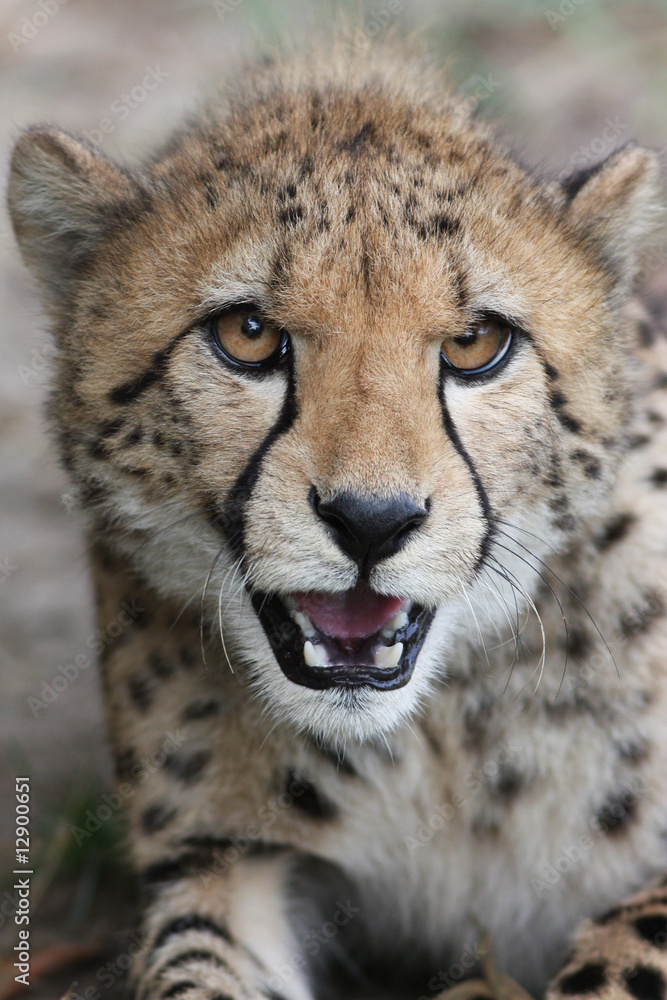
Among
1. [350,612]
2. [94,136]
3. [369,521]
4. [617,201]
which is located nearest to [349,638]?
[350,612]

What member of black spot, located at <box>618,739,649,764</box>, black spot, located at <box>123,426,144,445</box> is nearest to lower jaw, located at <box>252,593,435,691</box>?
black spot, located at <box>123,426,144,445</box>

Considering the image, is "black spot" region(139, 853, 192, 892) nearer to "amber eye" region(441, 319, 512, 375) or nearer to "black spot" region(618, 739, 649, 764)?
"black spot" region(618, 739, 649, 764)

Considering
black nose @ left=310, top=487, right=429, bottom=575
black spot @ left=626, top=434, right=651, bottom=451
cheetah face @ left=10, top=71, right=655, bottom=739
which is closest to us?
black nose @ left=310, top=487, right=429, bottom=575

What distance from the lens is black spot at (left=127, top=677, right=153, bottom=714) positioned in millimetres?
2418

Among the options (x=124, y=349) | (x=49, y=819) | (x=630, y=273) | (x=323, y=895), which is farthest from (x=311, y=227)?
(x=49, y=819)

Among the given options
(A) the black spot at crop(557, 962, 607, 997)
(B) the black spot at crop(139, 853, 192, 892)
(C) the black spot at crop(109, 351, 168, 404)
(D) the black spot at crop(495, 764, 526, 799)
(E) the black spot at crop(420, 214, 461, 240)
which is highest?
(E) the black spot at crop(420, 214, 461, 240)

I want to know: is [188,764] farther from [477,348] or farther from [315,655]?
[477,348]

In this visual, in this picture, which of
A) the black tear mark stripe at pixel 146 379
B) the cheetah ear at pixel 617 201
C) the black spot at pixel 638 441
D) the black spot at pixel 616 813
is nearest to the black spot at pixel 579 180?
the cheetah ear at pixel 617 201

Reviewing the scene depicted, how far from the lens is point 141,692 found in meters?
2.43

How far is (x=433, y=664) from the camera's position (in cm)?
207

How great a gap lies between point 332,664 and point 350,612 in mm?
92

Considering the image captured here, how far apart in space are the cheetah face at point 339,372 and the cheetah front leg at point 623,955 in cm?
61

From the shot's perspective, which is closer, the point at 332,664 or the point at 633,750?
the point at 332,664

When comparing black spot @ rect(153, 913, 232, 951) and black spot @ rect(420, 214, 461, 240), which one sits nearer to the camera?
black spot @ rect(420, 214, 461, 240)
